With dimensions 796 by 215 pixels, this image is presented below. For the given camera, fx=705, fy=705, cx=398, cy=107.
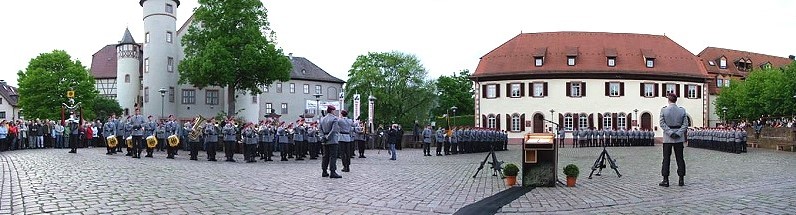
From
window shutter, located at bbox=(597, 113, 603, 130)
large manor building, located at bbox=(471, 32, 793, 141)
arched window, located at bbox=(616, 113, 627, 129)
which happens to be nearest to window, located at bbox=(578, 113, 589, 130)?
large manor building, located at bbox=(471, 32, 793, 141)

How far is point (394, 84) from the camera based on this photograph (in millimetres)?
79562

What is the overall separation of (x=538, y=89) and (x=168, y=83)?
33154 mm

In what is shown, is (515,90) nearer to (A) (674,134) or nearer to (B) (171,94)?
(B) (171,94)

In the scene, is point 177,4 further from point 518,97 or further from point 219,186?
point 219,186

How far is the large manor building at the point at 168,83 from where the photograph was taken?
62562 millimetres

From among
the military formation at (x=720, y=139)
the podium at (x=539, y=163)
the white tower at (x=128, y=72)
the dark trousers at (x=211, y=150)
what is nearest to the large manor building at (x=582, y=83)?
the military formation at (x=720, y=139)

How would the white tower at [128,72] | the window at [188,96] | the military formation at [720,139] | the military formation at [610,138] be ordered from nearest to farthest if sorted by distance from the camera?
the military formation at [720,139], the military formation at [610,138], the window at [188,96], the white tower at [128,72]

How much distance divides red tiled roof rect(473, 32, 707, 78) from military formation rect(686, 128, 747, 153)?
17.1m

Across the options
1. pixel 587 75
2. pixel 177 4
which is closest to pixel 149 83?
pixel 177 4

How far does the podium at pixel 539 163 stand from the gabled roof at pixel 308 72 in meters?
70.1

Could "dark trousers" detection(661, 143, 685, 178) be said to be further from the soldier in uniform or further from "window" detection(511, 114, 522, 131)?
"window" detection(511, 114, 522, 131)

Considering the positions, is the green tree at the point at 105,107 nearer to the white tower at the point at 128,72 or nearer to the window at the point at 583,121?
the white tower at the point at 128,72

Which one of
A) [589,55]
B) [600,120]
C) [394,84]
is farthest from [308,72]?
[600,120]

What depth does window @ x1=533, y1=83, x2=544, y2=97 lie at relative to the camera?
2411 inches
